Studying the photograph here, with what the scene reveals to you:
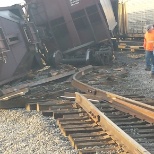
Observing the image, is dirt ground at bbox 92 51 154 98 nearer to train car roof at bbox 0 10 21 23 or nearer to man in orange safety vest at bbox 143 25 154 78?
man in orange safety vest at bbox 143 25 154 78

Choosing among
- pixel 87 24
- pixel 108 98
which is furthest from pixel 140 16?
pixel 108 98

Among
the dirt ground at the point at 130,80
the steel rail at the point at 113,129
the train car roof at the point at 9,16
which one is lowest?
the dirt ground at the point at 130,80

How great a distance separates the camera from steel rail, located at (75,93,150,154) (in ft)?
12.2

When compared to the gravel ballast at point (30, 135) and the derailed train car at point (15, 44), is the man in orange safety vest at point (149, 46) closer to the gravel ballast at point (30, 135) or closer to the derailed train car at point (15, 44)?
the derailed train car at point (15, 44)

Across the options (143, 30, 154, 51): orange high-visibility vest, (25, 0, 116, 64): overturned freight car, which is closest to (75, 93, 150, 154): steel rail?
(143, 30, 154, 51): orange high-visibility vest

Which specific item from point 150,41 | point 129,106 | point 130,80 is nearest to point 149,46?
point 150,41

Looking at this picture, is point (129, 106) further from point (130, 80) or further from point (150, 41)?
point (150, 41)

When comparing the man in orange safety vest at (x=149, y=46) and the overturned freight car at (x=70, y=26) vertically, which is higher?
the overturned freight car at (x=70, y=26)

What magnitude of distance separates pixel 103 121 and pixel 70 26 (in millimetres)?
9227

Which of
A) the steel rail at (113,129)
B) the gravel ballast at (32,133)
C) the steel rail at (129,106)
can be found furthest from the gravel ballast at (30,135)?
the steel rail at (129,106)

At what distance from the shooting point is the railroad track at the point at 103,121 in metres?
4.36

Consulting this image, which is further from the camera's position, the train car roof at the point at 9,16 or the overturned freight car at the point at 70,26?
the overturned freight car at the point at 70,26

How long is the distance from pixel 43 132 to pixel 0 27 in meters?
5.77

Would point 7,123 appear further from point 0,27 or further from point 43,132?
point 0,27
